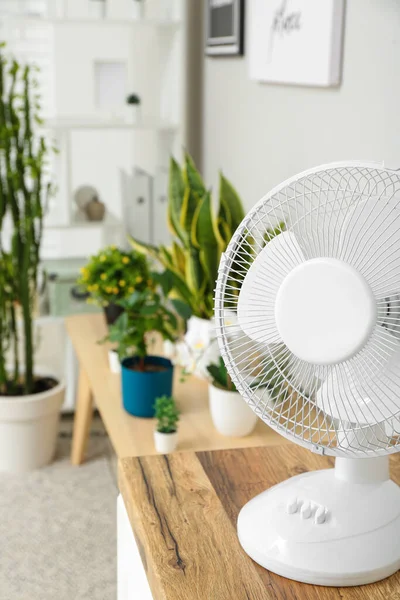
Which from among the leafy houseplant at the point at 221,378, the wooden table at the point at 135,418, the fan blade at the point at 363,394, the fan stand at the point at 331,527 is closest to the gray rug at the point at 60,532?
the wooden table at the point at 135,418

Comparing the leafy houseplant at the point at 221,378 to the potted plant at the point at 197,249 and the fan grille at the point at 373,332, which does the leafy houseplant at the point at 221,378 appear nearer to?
the potted plant at the point at 197,249

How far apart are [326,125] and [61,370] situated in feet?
5.20

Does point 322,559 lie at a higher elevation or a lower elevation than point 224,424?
higher

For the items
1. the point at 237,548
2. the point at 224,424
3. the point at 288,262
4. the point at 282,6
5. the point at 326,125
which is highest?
the point at 282,6

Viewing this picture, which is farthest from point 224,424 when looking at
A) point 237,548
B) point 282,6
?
point 282,6

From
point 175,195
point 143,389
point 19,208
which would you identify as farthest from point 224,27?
point 143,389

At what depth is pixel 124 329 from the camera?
1842 mm

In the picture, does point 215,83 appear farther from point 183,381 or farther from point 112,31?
point 183,381

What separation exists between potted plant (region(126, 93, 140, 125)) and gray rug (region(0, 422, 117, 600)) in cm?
123

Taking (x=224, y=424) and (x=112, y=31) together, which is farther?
(x=112, y=31)

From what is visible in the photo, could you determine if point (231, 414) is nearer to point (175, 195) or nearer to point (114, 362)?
point (114, 362)

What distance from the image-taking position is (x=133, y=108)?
2.89 metres

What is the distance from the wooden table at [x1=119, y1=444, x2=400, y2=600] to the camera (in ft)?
2.98

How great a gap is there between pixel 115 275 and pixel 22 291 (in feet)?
1.09
